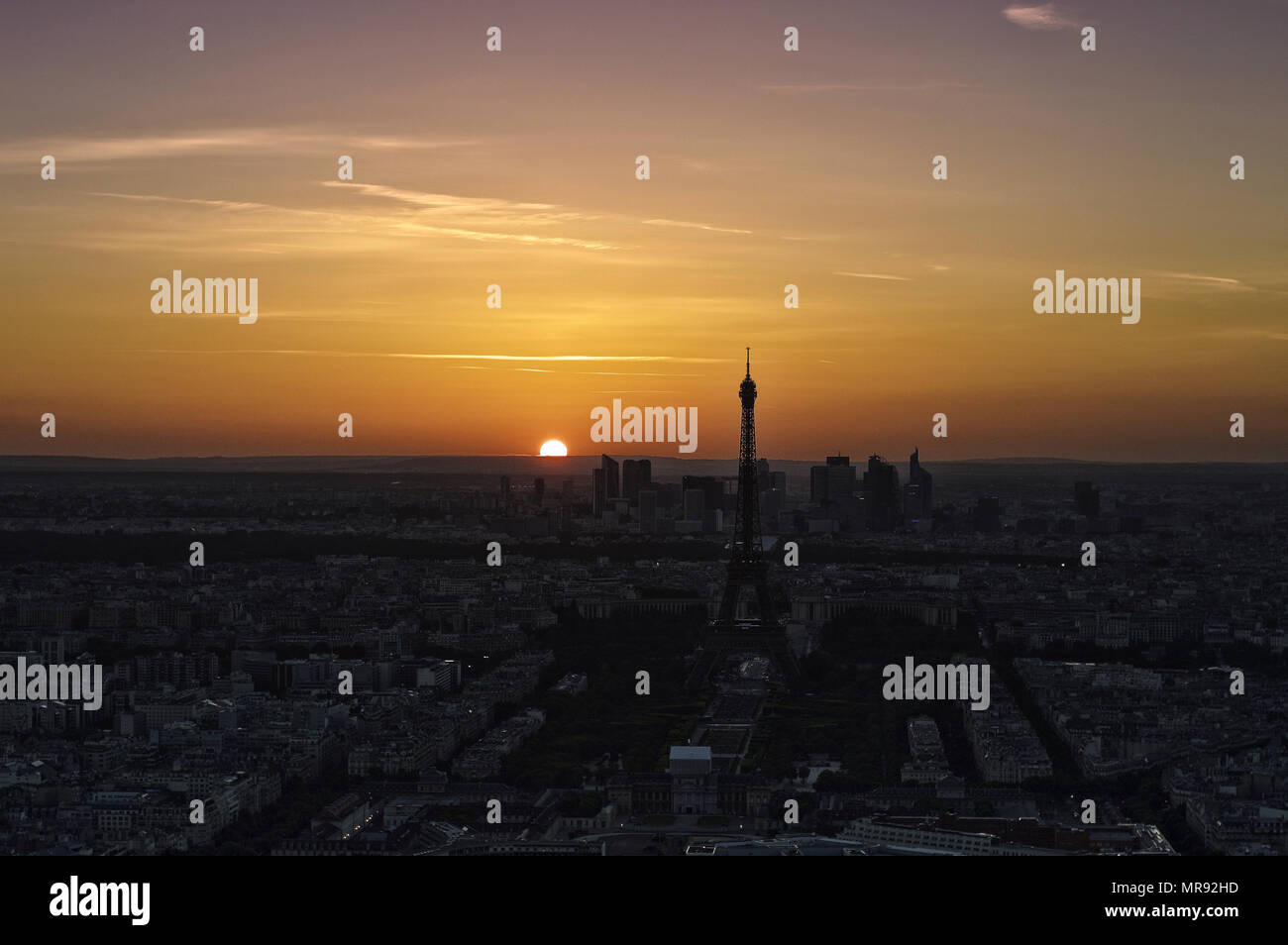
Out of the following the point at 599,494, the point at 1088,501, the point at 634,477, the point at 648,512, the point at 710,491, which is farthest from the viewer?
the point at 634,477

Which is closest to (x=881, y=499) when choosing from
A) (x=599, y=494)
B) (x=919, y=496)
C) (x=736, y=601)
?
(x=919, y=496)

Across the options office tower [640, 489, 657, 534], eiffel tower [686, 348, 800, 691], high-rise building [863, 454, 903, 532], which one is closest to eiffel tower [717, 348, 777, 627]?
eiffel tower [686, 348, 800, 691]

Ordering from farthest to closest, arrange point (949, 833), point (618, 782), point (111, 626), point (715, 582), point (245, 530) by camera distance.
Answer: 1. point (245, 530)
2. point (715, 582)
3. point (111, 626)
4. point (618, 782)
5. point (949, 833)

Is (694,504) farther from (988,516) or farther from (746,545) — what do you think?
(746,545)

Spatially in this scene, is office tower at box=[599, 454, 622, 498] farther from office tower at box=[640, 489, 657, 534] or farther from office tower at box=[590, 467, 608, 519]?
office tower at box=[640, 489, 657, 534]

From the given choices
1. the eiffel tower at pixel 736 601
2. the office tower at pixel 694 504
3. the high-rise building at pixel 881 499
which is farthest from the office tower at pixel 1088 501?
the eiffel tower at pixel 736 601

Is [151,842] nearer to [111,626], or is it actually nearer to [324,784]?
[324,784]
